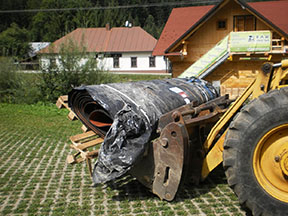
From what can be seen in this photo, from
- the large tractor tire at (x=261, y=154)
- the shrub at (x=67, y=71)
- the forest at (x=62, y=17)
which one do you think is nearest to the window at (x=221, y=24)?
the shrub at (x=67, y=71)

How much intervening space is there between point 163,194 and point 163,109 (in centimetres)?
134

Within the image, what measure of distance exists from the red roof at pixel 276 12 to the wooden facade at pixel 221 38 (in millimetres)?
896

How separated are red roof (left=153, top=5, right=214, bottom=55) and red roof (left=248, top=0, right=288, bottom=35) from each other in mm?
4054

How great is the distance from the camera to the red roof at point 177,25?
22.5 metres

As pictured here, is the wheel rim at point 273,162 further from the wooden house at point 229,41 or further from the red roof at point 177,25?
the red roof at point 177,25

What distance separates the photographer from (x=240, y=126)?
12.8 feet

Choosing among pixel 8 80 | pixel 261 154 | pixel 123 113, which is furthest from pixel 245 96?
pixel 8 80

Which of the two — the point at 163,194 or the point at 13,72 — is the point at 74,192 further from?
the point at 13,72

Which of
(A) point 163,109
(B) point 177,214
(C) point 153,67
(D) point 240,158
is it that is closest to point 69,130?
(A) point 163,109

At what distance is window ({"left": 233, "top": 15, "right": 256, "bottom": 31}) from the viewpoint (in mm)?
21672

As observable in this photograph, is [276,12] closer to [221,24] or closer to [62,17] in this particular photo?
[221,24]

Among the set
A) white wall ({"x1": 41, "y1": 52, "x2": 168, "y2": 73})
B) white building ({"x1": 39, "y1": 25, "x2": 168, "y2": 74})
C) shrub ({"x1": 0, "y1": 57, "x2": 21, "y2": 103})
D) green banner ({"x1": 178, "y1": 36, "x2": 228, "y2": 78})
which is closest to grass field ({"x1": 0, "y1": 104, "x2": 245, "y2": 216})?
shrub ({"x1": 0, "y1": 57, "x2": 21, "y2": 103})

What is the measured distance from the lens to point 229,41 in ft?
63.6

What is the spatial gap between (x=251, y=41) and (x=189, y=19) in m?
6.53
